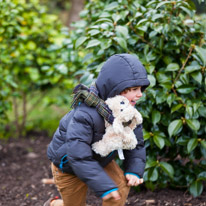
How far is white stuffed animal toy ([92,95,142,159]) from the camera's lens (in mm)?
1866

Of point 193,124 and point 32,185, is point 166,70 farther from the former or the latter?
point 32,185

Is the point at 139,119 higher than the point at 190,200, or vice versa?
the point at 139,119


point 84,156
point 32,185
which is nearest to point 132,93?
point 84,156

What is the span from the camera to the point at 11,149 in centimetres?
425

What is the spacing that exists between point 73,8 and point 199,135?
17.8 feet

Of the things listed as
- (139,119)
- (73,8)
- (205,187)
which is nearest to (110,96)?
(139,119)

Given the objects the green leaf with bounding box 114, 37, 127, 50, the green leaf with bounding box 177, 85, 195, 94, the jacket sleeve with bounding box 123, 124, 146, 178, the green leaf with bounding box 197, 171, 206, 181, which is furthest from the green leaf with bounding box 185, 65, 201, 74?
the green leaf with bounding box 197, 171, 206, 181

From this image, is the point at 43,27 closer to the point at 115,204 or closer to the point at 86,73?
the point at 86,73

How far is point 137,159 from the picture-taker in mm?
2166

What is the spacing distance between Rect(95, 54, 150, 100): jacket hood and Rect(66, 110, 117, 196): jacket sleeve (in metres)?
0.23

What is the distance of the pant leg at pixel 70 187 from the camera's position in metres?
2.20

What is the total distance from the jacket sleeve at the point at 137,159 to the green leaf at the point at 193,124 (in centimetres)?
47

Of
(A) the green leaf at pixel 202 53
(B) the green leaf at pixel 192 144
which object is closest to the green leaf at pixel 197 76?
(A) the green leaf at pixel 202 53

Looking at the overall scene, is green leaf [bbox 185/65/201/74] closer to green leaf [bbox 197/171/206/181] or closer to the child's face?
the child's face
